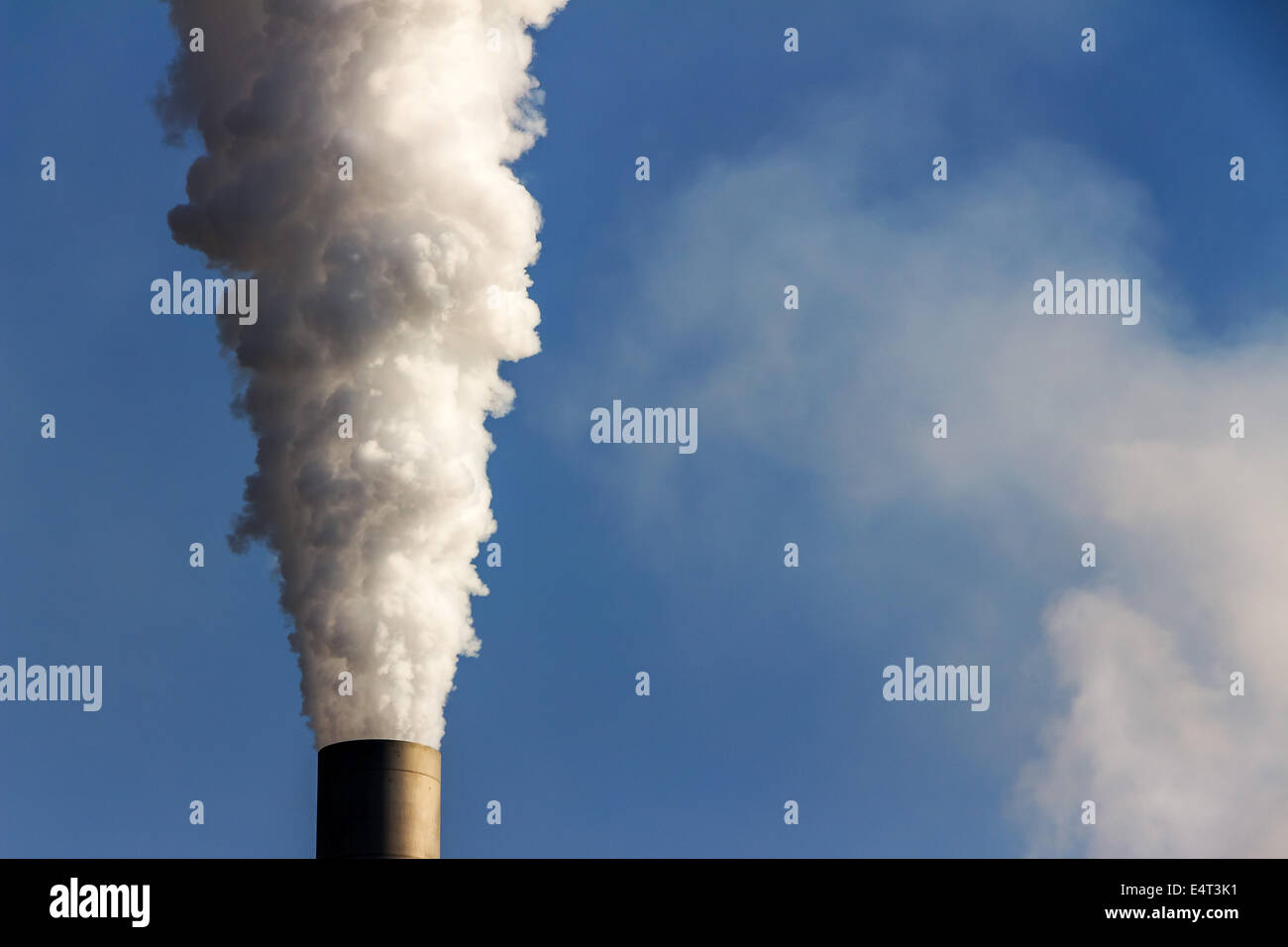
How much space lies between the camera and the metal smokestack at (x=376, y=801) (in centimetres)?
3200

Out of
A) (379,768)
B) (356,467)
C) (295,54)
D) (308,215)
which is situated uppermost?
(295,54)

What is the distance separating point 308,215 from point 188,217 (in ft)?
10.6

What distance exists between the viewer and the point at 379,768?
32656 millimetres

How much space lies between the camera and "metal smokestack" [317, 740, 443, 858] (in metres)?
32.0

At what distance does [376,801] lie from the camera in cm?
3231
